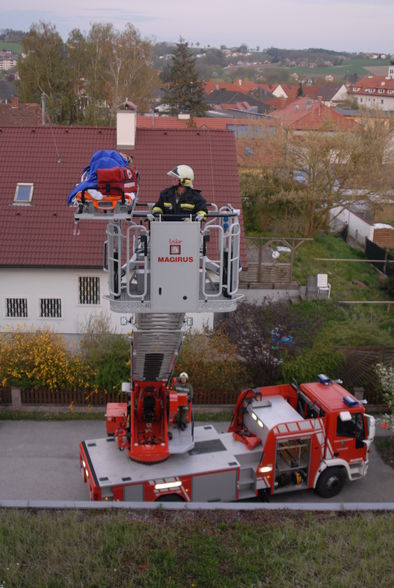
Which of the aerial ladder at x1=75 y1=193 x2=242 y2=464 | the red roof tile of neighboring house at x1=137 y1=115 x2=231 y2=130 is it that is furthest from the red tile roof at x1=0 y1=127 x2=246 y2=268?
the red roof tile of neighboring house at x1=137 y1=115 x2=231 y2=130

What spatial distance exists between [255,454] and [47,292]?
400 inches

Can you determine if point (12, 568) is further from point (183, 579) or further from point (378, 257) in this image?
point (378, 257)

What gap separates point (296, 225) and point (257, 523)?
1008 inches

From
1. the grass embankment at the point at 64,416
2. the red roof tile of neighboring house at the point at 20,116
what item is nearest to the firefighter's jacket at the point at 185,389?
the grass embankment at the point at 64,416

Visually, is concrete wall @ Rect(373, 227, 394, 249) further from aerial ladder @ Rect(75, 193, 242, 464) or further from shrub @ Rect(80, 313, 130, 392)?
aerial ladder @ Rect(75, 193, 242, 464)

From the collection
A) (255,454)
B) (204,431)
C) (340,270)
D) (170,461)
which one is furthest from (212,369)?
(340,270)

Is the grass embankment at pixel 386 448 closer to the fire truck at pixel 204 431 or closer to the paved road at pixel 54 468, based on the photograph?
the paved road at pixel 54 468

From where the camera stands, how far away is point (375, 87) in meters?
123

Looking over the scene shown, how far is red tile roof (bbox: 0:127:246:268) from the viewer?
20016 millimetres

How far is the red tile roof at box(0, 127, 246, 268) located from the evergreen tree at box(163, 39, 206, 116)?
4540cm

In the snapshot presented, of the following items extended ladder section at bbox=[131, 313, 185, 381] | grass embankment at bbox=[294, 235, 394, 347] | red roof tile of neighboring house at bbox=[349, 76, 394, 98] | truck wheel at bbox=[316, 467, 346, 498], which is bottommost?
truck wheel at bbox=[316, 467, 346, 498]

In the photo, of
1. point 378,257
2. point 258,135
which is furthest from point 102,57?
point 378,257

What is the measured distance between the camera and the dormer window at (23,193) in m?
21.0

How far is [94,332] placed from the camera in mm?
16984
